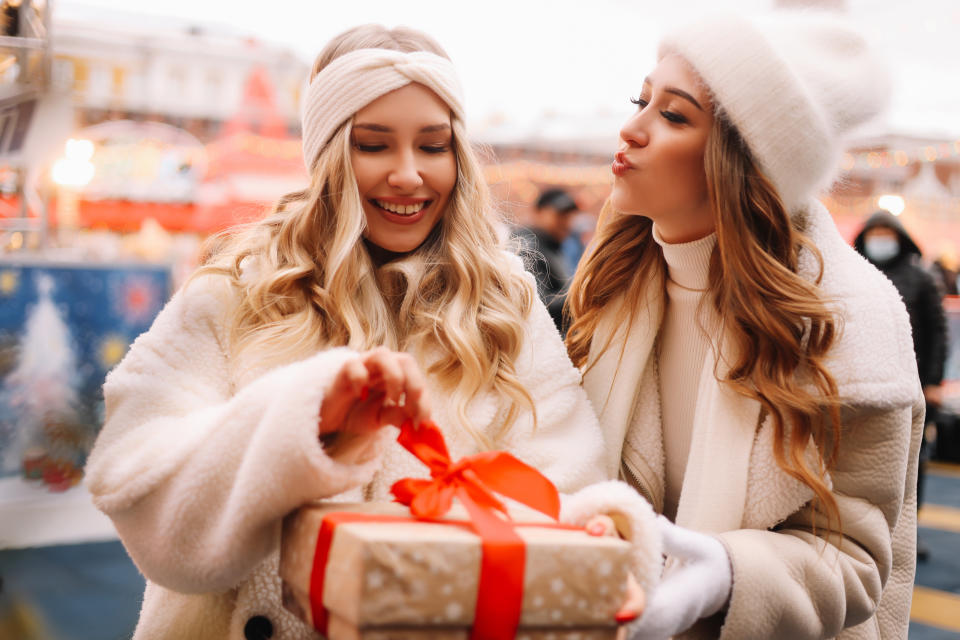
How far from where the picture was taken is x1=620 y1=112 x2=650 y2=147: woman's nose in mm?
1514

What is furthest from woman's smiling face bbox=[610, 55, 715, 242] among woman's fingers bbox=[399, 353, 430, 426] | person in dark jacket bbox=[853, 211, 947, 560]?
person in dark jacket bbox=[853, 211, 947, 560]

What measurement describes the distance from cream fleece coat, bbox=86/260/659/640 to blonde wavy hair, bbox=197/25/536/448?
0.13 ft

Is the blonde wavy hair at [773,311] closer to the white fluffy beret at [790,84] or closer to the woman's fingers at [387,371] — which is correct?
the white fluffy beret at [790,84]

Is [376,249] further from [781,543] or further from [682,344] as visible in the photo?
[781,543]

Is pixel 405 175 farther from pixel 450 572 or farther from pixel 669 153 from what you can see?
pixel 450 572

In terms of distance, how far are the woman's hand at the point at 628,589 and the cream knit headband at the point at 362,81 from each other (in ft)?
2.71

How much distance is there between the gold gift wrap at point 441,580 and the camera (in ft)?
2.80

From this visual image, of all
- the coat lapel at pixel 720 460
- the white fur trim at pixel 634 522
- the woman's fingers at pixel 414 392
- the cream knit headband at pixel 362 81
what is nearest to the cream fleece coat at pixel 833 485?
the coat lapel at pixel 720 460

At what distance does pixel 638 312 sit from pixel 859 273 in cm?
43

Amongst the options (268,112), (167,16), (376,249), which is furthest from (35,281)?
(167,16)

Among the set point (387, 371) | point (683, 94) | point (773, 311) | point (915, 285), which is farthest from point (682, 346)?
point (915, 285)

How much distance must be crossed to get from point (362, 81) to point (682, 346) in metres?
0.81

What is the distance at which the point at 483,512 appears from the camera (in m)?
0.97

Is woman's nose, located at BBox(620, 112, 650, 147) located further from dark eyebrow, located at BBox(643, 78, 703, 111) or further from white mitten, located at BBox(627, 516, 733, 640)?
white mitten, located at BBox(627, 516, 733, 640)
